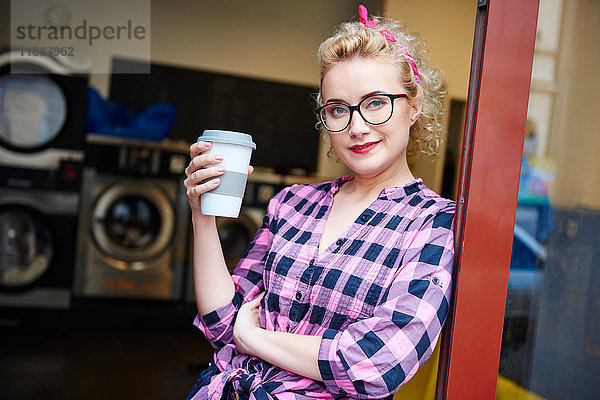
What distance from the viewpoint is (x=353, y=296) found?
114 cm

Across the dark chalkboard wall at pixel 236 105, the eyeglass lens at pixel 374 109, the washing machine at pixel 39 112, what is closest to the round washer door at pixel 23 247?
the washing machine at pixel 39 112

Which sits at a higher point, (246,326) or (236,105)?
(236,105)

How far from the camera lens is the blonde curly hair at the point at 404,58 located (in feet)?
3.96

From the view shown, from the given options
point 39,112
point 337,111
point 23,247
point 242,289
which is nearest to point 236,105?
point 39,112

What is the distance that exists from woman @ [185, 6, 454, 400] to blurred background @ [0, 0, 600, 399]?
0.24m

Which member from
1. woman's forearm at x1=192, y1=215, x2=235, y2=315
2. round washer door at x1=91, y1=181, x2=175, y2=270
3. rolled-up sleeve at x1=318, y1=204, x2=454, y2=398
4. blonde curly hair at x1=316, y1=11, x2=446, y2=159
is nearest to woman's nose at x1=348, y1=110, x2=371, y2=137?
blonde curly hair at x1=316, y1=11, x2=446, y2=159

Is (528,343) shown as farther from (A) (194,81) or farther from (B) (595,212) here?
(A) (194,81)

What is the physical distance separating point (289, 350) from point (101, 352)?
10.1 ft

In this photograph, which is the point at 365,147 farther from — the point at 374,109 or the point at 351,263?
the point at 351,263

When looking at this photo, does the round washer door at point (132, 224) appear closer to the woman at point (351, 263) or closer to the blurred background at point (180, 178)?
the blurred background at point (180, 178)

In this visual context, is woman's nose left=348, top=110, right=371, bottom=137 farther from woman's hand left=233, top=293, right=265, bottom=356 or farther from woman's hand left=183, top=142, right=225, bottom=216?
woman's hand left=233, top=293, right=265, bottom=356

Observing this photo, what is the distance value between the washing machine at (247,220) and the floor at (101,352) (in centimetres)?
58

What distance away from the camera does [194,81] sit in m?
5.73

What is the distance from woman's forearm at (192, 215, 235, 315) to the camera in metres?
1.31
